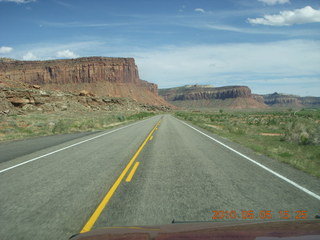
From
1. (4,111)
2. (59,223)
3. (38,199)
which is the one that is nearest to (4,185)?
(38,199)

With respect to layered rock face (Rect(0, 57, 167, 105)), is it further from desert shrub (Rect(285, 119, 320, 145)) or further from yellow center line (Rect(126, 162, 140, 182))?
yellow center line (Rect(126, 162, 140, 182))

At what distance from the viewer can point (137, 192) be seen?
5.55 metres

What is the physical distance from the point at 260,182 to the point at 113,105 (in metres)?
84.8

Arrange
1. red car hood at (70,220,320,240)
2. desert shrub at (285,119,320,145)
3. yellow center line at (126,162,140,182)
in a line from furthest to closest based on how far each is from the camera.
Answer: desert shrub at (285,119,320,145)
yellow center line at (126,162,140,182)
red car hood at (70,220,320,240)

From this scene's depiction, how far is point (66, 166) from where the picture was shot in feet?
27.1
